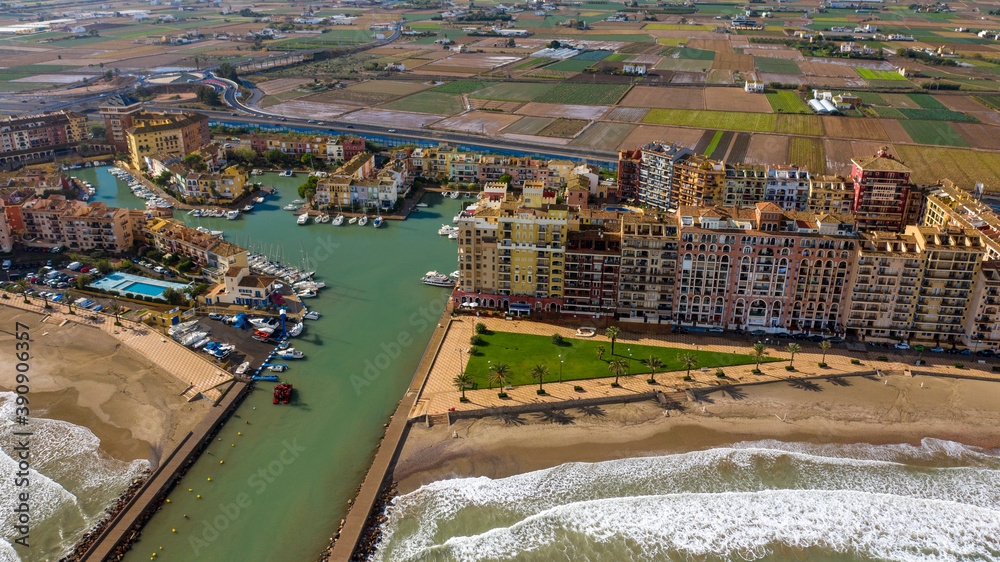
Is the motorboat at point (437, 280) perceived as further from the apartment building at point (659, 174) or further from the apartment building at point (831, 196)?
the apartment building at point (831, 196)

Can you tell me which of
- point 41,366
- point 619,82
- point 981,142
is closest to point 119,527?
point 41,366

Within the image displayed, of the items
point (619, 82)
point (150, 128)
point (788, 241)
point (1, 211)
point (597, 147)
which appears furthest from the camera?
point (619, 82)

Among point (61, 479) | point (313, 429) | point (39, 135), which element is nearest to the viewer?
point (61, 479)

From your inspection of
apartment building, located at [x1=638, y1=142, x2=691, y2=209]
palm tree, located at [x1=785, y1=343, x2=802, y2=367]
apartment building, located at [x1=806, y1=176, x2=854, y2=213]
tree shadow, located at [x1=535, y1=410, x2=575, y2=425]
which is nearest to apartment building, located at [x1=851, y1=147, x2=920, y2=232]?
apartment building, located at [x1=806, y1=176, x2=854, y2=213]

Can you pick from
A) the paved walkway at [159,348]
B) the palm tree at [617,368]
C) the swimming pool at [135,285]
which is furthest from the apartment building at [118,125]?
the palm tree at [617,368]

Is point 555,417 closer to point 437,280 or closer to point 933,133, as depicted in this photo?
point 437,280

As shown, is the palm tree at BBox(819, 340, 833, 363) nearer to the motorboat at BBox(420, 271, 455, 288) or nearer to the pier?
the motorboat at BBox(420, 271, 455, 288)

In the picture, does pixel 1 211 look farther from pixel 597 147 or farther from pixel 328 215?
pixel 597 147

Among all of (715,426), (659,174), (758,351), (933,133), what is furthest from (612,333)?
(933,133)
